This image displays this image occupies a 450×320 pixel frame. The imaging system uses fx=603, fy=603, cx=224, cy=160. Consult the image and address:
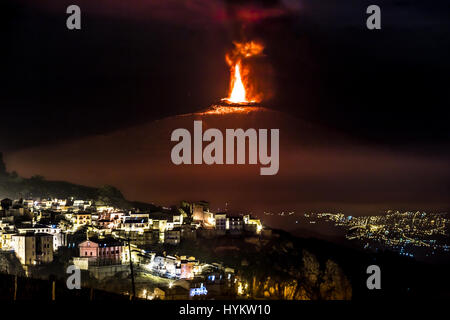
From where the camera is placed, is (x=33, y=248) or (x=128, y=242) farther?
(x=128, y=242)

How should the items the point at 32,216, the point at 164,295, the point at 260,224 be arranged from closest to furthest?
the point at 164,295
the point at 32,216
the point at 260,224

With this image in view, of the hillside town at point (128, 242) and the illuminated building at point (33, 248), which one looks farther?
the illuminated building at point (33, 248)

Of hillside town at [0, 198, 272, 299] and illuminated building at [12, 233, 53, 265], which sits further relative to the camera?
illuminated building at [12, 233, 53, 265]

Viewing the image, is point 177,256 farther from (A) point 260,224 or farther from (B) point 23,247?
(A) point 260,224

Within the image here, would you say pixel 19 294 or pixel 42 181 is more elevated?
pixel 42 181

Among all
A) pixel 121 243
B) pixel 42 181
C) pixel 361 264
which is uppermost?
pixel 42 181

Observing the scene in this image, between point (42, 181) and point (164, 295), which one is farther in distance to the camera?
point (42, 181)
